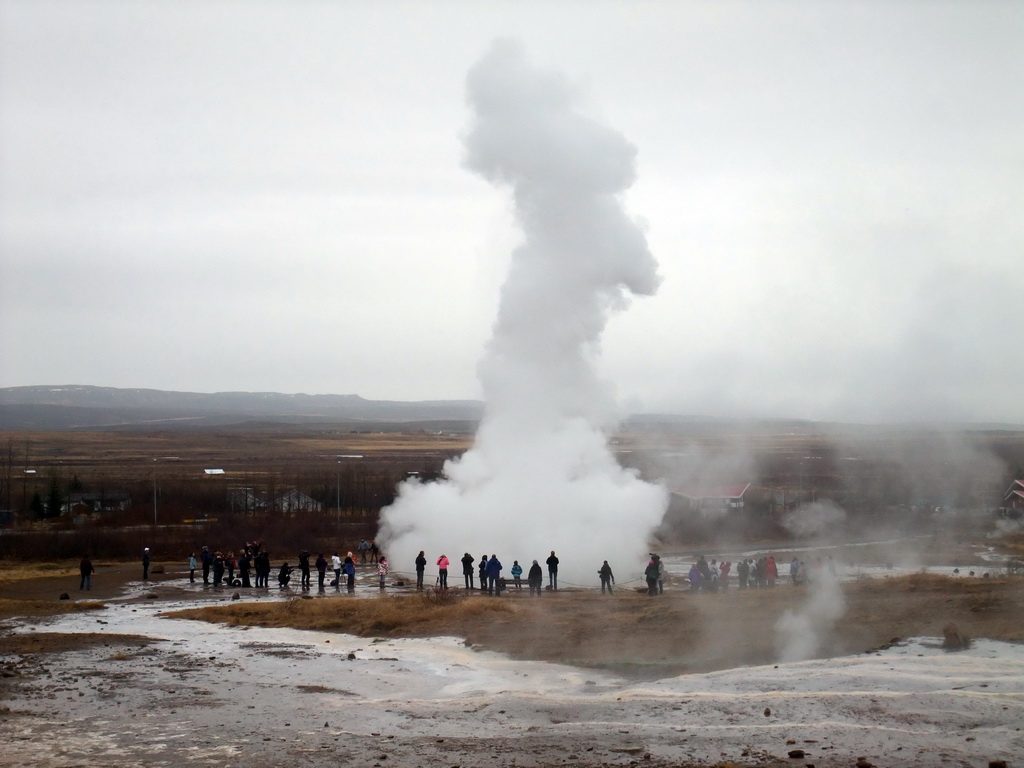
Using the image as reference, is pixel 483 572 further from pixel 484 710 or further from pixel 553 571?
pixel 484 710

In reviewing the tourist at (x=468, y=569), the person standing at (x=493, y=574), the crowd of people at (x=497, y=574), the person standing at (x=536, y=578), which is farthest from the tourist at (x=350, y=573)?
the person standing at (x=536, y=578)

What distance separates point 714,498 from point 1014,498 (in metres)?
18.6

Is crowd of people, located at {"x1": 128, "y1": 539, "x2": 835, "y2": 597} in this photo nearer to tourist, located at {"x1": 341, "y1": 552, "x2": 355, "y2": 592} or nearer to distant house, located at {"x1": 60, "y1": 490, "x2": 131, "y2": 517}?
tourist, located at {"x1": 341, "y1": 552, "x2": 355, "y2": 592}

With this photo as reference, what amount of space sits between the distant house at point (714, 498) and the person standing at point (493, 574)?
23.7 metres

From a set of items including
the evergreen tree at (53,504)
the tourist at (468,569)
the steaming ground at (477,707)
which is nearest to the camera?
the steaming ground at (477,707)

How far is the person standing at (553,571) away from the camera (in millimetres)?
27906

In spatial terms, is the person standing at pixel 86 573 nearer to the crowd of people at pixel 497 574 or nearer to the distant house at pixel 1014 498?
the crowd of people at pixel 497 574

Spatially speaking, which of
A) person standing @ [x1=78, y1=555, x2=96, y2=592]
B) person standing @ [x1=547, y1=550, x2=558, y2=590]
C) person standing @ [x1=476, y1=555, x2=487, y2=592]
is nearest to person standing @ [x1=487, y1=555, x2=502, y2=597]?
person standing @ [x1=476, y1=555, x2=487, y2=592]

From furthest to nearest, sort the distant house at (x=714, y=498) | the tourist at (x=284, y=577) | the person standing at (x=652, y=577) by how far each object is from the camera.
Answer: the distant house at (x=714, y=498)
the tourist at (x=284, y=577)
the person standing at (x=652, y=577)

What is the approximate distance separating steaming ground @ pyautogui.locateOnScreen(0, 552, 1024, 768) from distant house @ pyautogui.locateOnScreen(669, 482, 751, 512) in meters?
29.9

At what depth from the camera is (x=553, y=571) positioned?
92.6 ft

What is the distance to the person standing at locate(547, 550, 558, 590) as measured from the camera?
91.6 feet

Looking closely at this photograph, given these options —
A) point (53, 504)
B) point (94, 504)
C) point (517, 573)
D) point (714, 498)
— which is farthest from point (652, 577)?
point (94, 504)

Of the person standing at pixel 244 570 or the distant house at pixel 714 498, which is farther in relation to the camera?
the distant house at pixel 714 498
